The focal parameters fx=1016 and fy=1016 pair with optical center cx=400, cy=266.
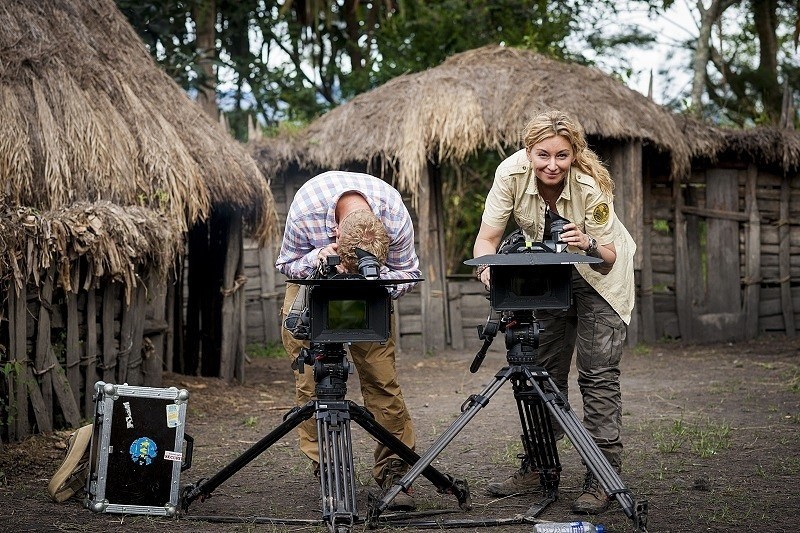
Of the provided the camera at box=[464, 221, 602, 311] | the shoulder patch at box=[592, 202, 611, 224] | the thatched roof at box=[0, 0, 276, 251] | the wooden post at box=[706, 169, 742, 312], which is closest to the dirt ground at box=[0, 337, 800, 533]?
the camera at box=[464, 221, 602, 311]

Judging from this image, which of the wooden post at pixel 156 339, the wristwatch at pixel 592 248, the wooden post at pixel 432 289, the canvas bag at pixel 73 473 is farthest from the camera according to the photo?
the wooden post at pixel 432 289

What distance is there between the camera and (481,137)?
10781mm

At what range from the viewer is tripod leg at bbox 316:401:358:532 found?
361cm

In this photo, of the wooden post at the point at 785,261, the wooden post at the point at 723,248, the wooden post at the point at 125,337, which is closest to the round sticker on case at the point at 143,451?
the wooden post at the point at 125,337

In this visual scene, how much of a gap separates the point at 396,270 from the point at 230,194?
13.3ft

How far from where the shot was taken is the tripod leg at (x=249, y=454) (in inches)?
153

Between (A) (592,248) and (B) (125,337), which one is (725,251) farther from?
(A) (592,248)

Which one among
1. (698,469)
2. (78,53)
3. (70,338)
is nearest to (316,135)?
(78,53)

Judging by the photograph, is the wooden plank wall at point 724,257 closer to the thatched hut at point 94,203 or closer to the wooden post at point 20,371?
the thatched hut at point 94,203

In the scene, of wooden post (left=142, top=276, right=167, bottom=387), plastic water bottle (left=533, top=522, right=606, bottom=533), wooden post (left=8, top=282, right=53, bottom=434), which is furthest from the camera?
wooden post (left=142, top=276, right=167, bottom=387)

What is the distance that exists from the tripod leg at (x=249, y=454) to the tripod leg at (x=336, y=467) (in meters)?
0.11

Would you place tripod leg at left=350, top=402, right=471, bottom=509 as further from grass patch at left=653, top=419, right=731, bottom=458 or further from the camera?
grass patch at left=653, top=419, right=731, bottom=458

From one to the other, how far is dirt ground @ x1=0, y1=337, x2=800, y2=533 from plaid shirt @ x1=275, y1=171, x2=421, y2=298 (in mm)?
1025

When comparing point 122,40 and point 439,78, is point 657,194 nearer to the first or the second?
point 439,78
